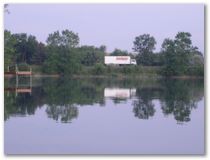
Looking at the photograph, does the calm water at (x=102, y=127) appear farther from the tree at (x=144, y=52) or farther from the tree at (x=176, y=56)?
the tree at (x=144, y=52)

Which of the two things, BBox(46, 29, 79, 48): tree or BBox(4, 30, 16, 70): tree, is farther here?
BBox(46, 29, 79, 48): tree

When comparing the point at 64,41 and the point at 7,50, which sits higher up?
the point at 64,41

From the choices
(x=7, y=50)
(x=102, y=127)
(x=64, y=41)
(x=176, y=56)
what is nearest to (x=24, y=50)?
(x=64, y=41)

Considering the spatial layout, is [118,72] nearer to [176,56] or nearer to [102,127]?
[176,56]

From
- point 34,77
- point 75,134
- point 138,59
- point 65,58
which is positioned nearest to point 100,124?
point 75,134

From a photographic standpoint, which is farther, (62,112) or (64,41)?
(64,41)

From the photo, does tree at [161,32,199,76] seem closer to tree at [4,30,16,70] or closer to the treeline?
the treeline

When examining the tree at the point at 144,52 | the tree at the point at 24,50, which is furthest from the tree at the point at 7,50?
the tree at the point at 144,52

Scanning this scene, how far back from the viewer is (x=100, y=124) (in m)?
8.58

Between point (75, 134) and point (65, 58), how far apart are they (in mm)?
26023

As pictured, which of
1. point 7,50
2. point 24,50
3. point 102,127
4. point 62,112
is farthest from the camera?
point 24,50

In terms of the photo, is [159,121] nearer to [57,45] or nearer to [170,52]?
[170,52]

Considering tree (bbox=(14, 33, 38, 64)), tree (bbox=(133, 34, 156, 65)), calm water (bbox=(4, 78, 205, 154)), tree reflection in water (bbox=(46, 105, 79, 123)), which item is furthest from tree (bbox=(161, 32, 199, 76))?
tree reflection in water (bbox=(46, 105, 79, 123))

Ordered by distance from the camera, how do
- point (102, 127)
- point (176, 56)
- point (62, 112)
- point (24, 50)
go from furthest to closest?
point (176, 56) < point (24, 50) < point (62, 112) < point (102, 127)
